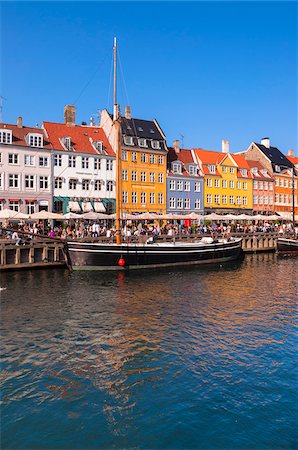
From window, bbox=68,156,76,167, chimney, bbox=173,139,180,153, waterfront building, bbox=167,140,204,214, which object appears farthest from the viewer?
chimney, bbox=173,139,180,153

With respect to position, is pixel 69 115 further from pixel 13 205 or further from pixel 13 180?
pixel 13 205

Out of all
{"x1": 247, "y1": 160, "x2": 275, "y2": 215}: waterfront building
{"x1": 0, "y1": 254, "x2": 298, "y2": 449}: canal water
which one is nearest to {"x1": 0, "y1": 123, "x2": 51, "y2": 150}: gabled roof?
{"x1": 0, "y1": 254, "x2": 298, "y2": 449}: canal water

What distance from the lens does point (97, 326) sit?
711 inches

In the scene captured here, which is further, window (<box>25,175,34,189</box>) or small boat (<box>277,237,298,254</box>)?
small boat (<box>277,237,298,254</box>)

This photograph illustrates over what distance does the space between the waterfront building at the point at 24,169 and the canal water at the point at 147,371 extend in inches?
1021

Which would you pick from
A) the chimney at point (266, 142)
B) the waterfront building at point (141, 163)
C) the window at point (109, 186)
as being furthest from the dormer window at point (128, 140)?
the chimney at point (266, 142)

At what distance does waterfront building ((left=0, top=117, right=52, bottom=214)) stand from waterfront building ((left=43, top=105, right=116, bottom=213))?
4.18 feet

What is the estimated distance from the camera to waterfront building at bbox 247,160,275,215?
254ft

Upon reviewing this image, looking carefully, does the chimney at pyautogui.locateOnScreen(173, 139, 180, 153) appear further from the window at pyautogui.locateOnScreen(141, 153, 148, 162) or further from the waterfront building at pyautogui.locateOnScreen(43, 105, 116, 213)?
the waterfront building at pyautogui.locateOnScreen(43, 105, 116, 213)

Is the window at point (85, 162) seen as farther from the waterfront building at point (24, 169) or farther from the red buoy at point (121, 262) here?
the red buoy at point (121, 262)

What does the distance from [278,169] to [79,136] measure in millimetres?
42747

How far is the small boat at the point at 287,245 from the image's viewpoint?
53031 mm

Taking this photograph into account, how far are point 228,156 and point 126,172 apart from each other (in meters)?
22.8

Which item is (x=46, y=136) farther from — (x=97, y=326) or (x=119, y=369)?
(x=119, y=369)
